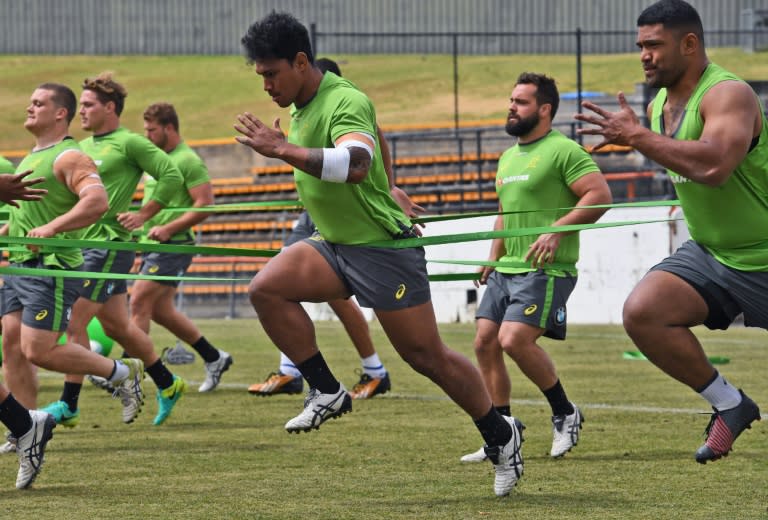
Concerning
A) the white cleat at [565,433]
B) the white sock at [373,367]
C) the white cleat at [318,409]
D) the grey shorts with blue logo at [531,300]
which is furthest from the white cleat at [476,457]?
the white sock at [373,367]

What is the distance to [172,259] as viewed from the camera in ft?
39.4

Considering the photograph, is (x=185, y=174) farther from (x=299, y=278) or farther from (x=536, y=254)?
(x=299, y=278)

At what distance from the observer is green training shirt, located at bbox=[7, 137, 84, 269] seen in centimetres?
803

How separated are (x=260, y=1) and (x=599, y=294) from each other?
94.2ft

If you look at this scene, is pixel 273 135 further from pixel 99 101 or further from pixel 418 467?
pixel 99 101

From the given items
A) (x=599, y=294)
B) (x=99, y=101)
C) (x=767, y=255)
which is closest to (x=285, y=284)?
(x=767, y=255)

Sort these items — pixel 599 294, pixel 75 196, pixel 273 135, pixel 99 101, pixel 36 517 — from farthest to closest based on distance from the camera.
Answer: pixel 599 294 < pixel 99 101 < pixel 75 196 < pixel 36 517 < pixel 273 135

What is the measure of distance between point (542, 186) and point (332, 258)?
218 centimetres

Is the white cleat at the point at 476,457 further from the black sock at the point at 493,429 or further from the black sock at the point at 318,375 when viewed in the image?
the black sock at the point at 318,375

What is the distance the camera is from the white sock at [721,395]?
19.0ft

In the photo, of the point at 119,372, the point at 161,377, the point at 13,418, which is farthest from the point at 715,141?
the point at 161,377

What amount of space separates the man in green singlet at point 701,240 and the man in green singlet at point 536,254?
2047 millimetres

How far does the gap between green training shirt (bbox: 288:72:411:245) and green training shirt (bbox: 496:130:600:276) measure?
1890mm

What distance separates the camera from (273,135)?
5527 mm
